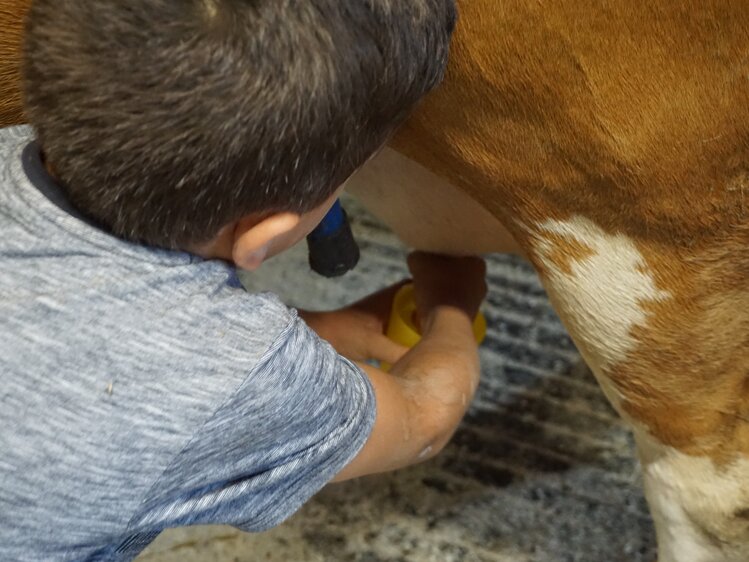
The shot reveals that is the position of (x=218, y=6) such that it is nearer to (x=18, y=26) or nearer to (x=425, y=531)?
(x=18, y=26)

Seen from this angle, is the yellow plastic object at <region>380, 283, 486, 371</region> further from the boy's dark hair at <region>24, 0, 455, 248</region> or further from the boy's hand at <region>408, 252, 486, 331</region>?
the boy's dark hair at <region>24, 0, 455, 248</region>

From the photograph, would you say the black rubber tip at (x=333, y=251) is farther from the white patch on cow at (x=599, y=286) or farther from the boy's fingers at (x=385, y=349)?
the white patch on cow at (x=599, y=286)

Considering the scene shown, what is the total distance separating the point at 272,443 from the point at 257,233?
0.48 feet

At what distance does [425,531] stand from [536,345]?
1.06ft

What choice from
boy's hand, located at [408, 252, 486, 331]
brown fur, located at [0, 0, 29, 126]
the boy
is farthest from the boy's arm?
brown fur, located at [0, 0, 29, 126]

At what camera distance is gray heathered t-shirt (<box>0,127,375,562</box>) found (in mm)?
534

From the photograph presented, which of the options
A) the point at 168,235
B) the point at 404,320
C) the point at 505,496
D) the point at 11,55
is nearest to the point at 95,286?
the point at 168,235

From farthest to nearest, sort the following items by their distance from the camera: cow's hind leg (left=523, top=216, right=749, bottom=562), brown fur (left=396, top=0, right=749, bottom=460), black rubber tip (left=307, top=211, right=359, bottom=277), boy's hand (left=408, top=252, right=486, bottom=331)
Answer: black rubber tip (left=307, top=211, right=359, bottom=277) → boy's hand (left=408, top=252, right=486, bottom=331) → cow's hind leg (left=523, top=216, right=749, bottom=562) → brown fur (left=396, top=0, right=749, bottom=460)

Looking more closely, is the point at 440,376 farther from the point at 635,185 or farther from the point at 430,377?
the point at 635,185

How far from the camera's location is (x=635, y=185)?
0.66 meters

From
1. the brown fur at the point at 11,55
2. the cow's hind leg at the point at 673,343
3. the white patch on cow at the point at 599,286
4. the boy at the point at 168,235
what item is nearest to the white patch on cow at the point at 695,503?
the cow's hind leg at the point at 673,343

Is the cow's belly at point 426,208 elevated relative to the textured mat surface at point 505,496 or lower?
elevated

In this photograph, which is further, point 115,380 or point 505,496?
point 505,496

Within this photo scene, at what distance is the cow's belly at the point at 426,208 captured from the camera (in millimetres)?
872
